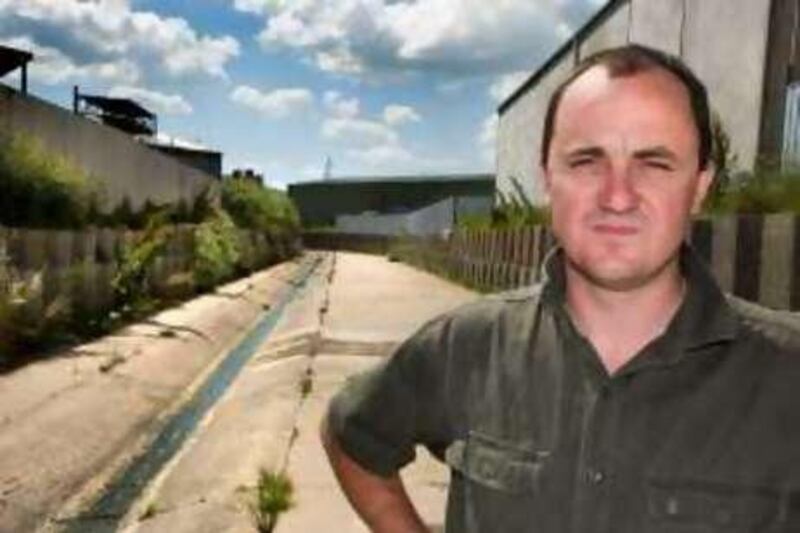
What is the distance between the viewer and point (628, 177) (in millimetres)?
1872

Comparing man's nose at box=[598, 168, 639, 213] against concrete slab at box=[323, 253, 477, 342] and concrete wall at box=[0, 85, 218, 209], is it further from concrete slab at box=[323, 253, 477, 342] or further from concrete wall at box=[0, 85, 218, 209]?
concrete wall at box=[0, 85, 218, 209]

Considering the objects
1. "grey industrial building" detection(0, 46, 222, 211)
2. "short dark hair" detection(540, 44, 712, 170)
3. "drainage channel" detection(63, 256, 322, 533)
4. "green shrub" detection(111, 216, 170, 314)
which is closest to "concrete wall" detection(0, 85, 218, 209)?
"grey industrial building" detection(0, 46, 222, 211)

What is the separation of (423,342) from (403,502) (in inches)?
12.3

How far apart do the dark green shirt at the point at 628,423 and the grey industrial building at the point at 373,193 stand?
81069 mm

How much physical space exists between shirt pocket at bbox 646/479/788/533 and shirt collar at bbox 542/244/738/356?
20 centimetres

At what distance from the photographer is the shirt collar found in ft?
6.03

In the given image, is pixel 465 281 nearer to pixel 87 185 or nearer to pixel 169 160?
pixel 169 160

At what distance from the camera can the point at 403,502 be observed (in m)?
2.18

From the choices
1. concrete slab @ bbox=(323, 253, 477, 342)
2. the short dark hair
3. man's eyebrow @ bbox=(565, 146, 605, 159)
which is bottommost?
concrete slab @ bbox=(323, 253, 477, 342)

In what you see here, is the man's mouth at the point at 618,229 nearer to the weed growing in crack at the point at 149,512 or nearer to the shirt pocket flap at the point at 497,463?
the shirt pocket flap at the point at 497,463

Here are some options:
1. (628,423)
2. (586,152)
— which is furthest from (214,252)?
(628,423)

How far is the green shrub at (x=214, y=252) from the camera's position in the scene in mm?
24609

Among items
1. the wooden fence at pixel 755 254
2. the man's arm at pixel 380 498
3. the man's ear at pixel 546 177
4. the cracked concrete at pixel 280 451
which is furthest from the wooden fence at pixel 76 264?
the man's ear at pixel 546 177

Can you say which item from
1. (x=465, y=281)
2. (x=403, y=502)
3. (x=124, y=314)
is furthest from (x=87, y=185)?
(x=403, y=502)
